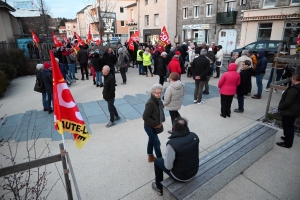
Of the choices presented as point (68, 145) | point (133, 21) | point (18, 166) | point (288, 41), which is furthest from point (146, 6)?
point (18, 166)

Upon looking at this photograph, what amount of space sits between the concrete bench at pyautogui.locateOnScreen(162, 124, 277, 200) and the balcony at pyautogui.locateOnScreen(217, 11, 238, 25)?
1933cm

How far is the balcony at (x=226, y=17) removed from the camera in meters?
20.0

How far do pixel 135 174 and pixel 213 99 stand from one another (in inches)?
195

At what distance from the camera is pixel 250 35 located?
763 inches

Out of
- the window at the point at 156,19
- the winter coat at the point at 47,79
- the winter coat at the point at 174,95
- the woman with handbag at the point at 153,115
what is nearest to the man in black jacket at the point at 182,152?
the woman with handbag at the point at 153,115

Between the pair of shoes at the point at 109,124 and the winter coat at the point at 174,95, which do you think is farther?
the pair of shoes at the point at 109,124

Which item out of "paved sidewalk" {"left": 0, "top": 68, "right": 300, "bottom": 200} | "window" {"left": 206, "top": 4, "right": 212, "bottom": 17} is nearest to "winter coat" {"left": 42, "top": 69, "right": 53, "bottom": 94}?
"paved sidewalk" {"left": 0, "top": 68, "right": 300, "bottom": 200}

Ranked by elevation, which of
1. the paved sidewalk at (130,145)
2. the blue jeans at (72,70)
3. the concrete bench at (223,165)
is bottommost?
the paved sidewalk at (130,145)

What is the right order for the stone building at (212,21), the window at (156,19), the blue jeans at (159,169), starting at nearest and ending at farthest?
the blue jeans at (159,169)
the stone building at (212,21)
the window at (156,19)

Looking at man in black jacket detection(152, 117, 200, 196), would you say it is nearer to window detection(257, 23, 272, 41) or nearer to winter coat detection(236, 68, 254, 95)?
winter coat detection(236, 68, 254, 95)

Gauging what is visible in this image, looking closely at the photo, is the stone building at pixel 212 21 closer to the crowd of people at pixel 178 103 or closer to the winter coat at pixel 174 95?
the crowd of people at pixel 178 103

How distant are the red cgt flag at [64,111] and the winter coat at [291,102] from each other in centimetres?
392

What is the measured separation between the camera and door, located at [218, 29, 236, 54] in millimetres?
21000

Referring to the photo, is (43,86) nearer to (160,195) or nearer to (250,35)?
(160,195)
